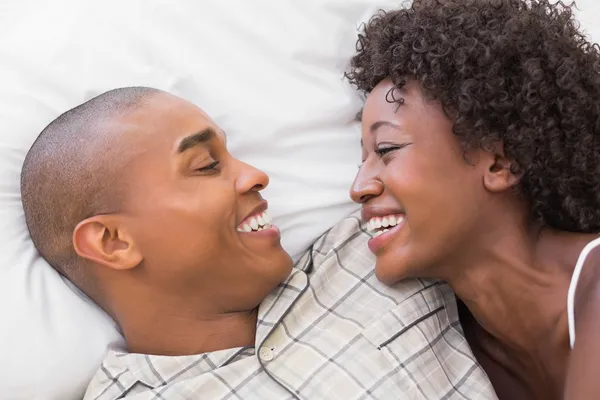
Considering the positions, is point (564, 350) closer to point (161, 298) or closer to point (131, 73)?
point (161, 298)

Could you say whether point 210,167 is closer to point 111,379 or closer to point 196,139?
point 196,139

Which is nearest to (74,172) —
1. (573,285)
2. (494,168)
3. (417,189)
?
(417,189)

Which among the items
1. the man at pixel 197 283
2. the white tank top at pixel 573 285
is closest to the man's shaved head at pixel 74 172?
the man at pixel 197 283

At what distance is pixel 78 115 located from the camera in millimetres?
1353

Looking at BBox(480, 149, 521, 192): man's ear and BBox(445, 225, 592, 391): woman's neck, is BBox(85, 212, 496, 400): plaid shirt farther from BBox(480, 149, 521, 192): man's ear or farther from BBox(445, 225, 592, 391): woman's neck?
BBox(480, 149, 521, 192): man's ear

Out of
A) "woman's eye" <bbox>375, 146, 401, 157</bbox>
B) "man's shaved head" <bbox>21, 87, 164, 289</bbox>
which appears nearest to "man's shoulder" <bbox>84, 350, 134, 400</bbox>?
"man's shaved head" <bbox>21, 87, 164, 289</bbox>

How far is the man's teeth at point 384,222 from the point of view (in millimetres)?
1346

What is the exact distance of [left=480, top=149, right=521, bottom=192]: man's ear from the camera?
4.37 feet

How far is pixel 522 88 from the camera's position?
133cm

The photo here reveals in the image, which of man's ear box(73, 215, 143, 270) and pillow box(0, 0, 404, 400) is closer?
man's ear box(73, 215, 143, 270)

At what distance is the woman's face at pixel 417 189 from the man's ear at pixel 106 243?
0.42 metres

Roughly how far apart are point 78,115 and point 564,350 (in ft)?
3.21

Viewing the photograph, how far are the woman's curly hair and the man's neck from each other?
1.76 feet

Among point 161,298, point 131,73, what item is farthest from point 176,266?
point 131,73
